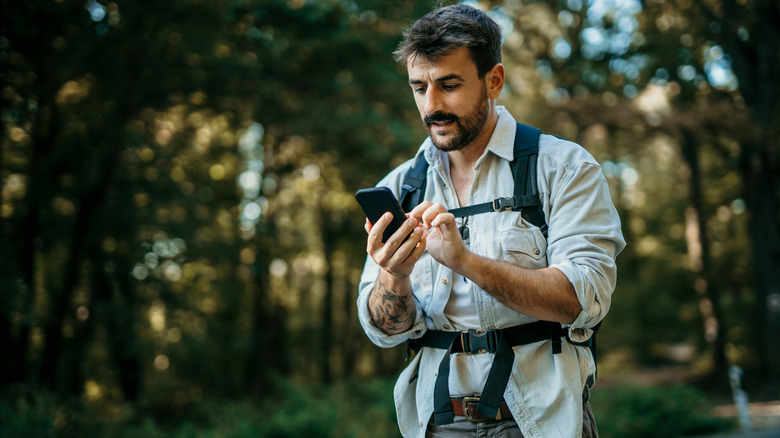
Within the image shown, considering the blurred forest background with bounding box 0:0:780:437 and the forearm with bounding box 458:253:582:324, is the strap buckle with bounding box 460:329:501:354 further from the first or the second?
the blurred forest background with bounding box 0:0:780:437

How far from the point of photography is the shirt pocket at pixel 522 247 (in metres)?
2.07

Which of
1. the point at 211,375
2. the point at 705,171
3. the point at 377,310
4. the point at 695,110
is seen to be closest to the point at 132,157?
the point at 211,375

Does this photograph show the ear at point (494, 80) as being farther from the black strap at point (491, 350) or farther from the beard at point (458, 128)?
the black strap at point (491, 350)

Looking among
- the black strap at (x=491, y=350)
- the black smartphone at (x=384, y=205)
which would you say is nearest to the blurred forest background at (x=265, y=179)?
the black strap at (x=491, y=350)

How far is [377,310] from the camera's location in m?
2.23

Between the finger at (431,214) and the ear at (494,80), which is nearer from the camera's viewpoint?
the finger at (431,214)

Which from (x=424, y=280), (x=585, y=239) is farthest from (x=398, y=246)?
(x=585, y=239)

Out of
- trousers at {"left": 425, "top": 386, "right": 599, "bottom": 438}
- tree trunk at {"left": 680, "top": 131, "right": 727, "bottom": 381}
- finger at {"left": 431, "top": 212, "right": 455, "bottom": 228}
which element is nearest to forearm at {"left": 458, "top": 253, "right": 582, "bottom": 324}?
finger at {"left": 431, "top": 212, "right": 455, "bottom": 228}

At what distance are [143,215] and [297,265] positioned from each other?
17500 millimetres

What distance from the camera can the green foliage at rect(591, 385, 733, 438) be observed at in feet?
29.5

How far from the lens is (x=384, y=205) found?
6.58ft

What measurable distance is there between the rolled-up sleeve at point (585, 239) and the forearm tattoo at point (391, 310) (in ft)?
1.73

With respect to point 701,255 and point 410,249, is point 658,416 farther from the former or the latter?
point 701,255

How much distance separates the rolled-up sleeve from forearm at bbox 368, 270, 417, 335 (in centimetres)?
51
